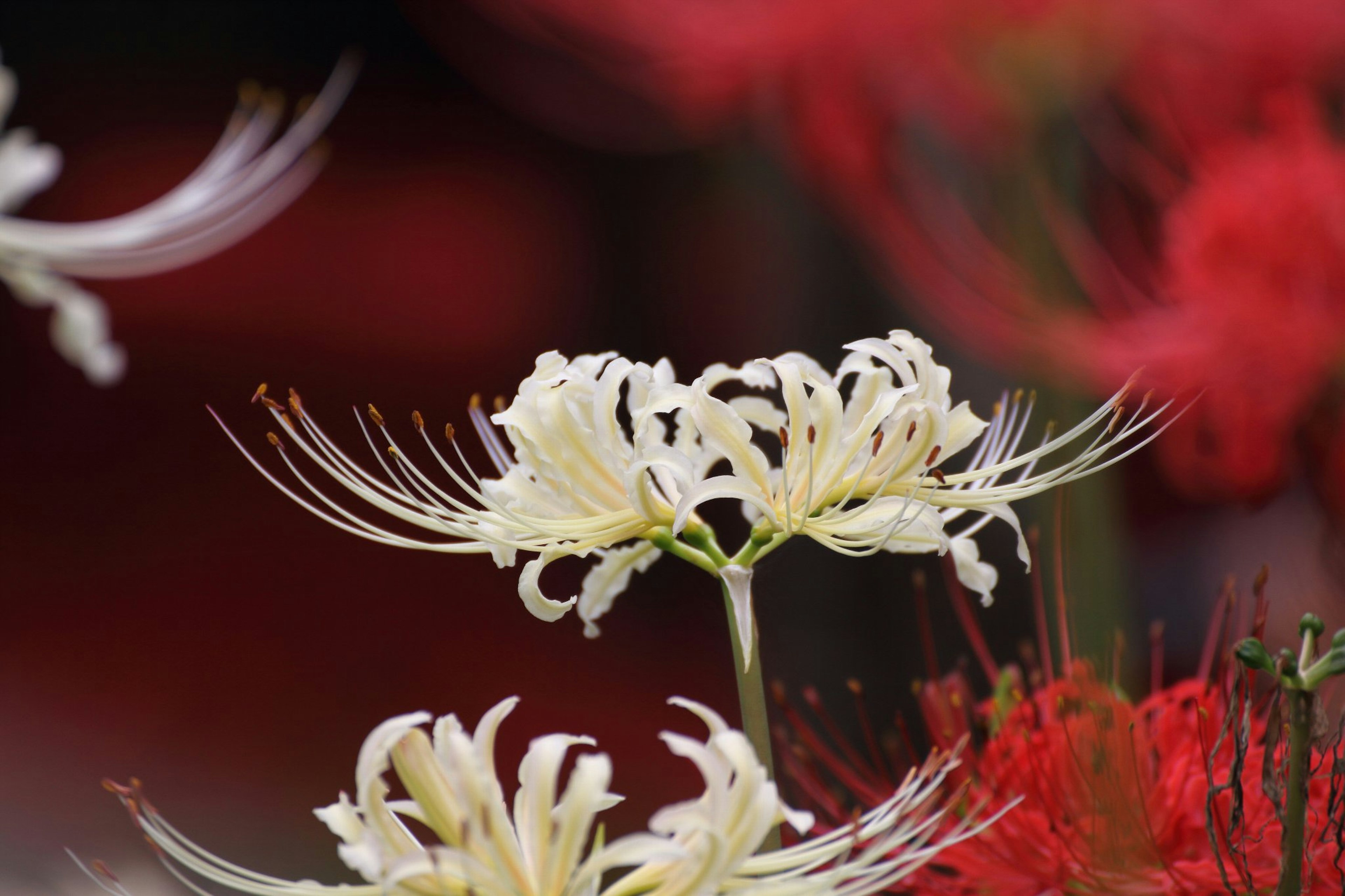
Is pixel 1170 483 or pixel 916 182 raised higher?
pixel 916 182

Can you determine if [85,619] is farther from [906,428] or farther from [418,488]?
[906,428]

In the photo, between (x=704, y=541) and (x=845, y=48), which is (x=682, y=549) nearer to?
(x=704, y=541)

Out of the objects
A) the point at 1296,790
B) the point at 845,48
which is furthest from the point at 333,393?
the point at 1296,790

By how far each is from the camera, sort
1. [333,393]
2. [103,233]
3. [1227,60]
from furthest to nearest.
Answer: [333,393]
[1227,60]
[103,233]

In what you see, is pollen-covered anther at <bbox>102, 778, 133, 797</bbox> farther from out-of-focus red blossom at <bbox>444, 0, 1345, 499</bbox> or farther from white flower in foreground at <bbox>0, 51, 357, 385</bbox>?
out-of-focus red blossom at <bbox>444, 0, 1345, 499</bbox>

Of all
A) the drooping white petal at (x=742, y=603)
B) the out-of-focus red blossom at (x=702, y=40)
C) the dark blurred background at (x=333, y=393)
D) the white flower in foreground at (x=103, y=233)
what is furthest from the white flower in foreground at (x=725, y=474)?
the dark blurred background at (x=333, y=393)

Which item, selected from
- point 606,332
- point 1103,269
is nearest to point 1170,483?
point 1103,269
